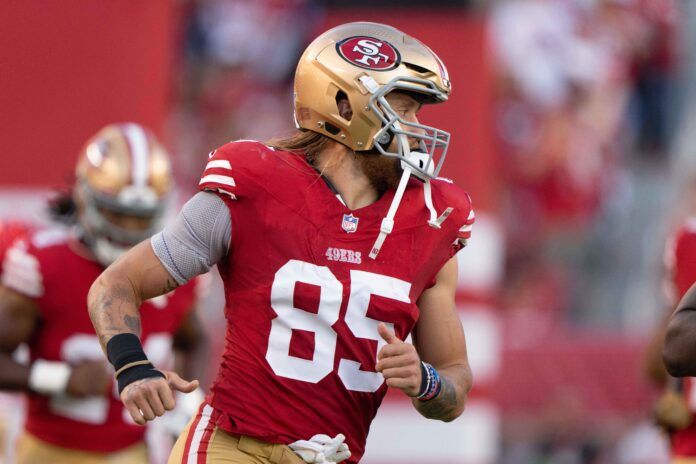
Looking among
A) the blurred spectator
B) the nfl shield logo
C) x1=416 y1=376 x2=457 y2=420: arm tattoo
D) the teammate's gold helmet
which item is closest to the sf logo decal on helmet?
the teammate's gold helmet

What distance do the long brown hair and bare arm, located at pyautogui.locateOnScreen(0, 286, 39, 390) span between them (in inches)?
62.8

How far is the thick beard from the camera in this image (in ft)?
11.6

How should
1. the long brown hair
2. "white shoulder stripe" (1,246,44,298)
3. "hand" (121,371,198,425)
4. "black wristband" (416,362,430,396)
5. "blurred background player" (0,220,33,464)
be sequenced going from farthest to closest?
"blurred background player" (0,220,33,464), "white shoulder stripe" (1,246,44,298), the long brown hair, "black wristband" (416,362,430,396), "hand" (121,371,198,425)

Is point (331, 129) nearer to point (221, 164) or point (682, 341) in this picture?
point (221, 164)

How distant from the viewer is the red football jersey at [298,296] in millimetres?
3387

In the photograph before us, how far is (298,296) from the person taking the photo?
3.38m

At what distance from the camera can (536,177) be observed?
35.9 ft

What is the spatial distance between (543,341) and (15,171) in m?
3.85

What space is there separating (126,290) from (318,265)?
1.61 ft

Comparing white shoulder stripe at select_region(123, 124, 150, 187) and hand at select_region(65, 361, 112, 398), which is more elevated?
white shoulder stripe at select_region(123, 124, 150, 187)

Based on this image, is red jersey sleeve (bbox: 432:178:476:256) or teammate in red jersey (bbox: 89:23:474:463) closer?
teammate in red jersey (bbox: 89:23:474:463)

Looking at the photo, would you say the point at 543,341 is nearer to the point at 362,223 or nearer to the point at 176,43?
the point at 176,43

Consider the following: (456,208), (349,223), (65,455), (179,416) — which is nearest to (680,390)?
(456,208)

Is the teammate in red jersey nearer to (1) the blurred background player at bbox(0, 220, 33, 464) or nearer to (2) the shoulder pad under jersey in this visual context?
(2) the shoulder pad under jersey
